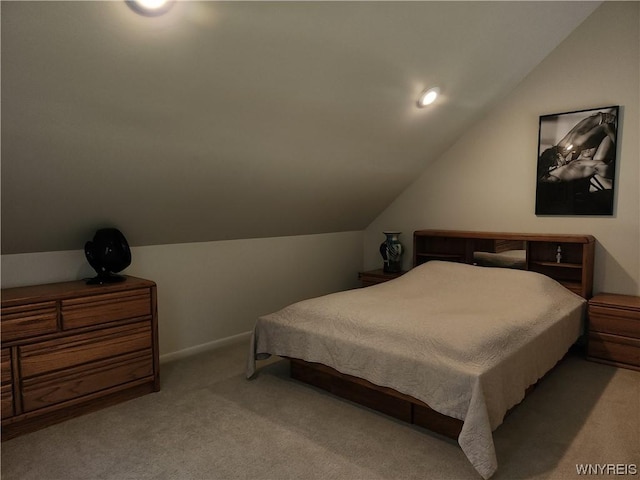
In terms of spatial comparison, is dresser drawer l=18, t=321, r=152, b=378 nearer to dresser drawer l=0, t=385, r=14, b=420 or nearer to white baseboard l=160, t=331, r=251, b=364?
dresser drawer l=0, t=385, r=14, b=420

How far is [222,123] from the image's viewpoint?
2.43 meters

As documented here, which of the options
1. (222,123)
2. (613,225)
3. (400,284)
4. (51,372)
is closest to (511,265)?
(613,225)

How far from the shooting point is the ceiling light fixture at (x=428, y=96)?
3.08 metres

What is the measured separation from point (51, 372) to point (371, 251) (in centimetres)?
342

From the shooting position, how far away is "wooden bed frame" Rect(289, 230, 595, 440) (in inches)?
91.2

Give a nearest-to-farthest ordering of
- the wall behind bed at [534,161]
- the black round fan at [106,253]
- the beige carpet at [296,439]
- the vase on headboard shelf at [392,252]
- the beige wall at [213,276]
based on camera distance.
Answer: the beige carpet at [296,439] → the black round fan at [106,253] → the beige wall at [213,276] → the wall behind bed at [534,161] → the vase on headboard shelf at [392,252]

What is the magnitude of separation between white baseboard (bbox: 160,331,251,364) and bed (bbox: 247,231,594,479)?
2.54ft

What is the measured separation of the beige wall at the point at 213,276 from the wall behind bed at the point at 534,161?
115 cm

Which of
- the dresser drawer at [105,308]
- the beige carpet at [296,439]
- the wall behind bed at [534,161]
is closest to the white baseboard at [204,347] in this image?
the beige carpet at [296,439]

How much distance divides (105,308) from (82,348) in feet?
0.79

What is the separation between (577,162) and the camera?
3.52m

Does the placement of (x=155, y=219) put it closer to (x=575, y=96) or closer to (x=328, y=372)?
(x=328, y=372)

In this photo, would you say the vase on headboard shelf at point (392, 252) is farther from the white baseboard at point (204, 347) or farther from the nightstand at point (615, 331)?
the nightstand at point (615, 331)

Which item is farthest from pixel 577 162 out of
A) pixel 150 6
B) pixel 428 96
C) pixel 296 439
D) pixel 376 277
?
pixel 150 6
